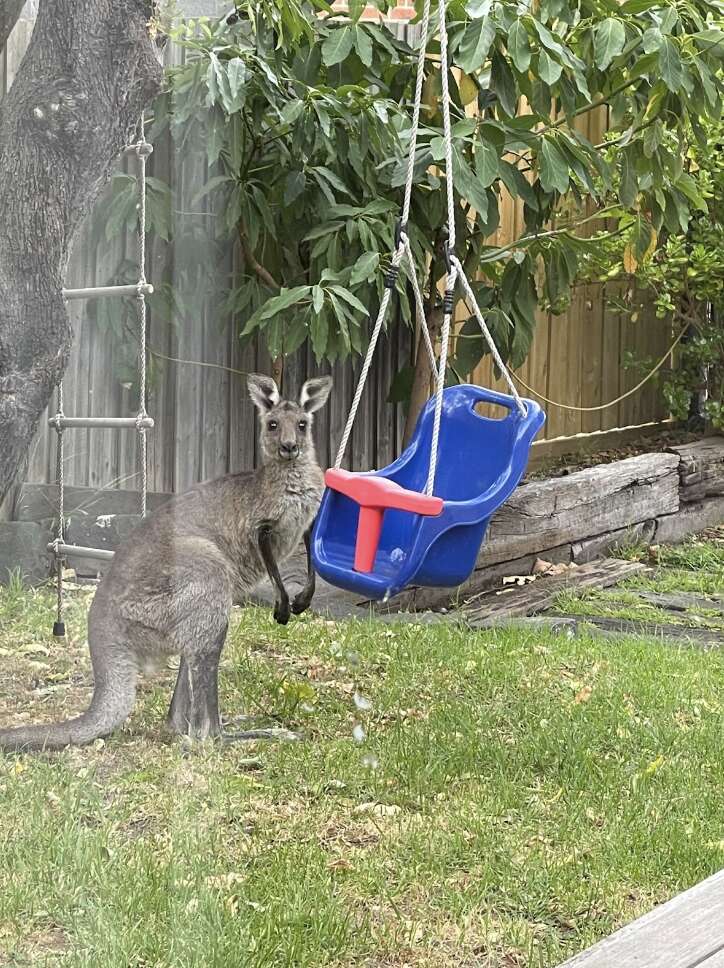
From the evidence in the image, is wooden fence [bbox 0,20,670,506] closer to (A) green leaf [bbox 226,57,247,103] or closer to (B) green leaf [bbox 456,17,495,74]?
(A) green leaf [bbox 226,57,247,103]

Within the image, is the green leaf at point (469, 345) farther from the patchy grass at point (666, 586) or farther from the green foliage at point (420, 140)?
the patchy grass at point (666, 586)

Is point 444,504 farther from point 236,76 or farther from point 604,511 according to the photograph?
point 604,511

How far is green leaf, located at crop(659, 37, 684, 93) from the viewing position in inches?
88.6

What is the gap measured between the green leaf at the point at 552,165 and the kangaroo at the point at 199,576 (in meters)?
1.08

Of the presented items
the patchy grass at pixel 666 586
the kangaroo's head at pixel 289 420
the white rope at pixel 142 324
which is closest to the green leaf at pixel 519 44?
the kangaroo's head at pixel 289 420

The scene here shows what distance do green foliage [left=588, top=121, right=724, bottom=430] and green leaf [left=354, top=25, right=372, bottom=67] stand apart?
1895mm

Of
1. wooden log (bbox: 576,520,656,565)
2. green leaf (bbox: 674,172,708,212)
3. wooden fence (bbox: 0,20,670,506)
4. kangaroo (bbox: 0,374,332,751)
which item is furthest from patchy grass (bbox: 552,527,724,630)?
wooden fence (bbox: 0,20,670,506)

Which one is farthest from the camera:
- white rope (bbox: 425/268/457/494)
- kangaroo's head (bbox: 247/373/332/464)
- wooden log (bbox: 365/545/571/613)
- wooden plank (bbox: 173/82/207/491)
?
wooden log (bbox: 365/545/571/613)

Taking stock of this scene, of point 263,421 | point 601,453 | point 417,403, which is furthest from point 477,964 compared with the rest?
point 601,453

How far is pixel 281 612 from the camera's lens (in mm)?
2010

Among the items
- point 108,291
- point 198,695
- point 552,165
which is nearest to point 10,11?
point 108,291

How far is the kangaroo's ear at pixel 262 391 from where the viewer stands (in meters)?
Result: 1.36

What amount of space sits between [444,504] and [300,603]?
1.33 ft

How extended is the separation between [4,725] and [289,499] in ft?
3.43
